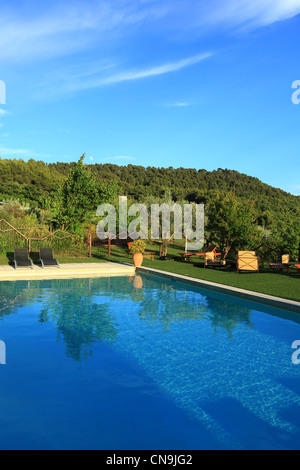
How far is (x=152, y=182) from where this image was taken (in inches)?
2000

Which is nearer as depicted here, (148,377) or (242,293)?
(148,377)

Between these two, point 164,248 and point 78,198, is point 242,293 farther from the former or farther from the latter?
point 78,198

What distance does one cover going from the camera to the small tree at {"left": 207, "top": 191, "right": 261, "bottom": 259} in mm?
16688

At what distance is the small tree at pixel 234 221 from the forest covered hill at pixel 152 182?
2374 cm

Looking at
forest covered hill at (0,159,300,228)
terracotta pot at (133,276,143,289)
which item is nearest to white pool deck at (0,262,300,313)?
terracotta pot at (133,276,143,289)

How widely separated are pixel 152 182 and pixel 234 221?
34.9m

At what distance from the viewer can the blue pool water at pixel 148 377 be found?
3.63 meters

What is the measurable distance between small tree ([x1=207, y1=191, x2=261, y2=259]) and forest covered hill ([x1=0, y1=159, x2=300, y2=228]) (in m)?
23.7

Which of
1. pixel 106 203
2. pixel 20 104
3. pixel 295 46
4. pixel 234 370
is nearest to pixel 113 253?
pixel 106 203

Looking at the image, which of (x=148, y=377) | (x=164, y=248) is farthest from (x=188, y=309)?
(x=164, y=248)

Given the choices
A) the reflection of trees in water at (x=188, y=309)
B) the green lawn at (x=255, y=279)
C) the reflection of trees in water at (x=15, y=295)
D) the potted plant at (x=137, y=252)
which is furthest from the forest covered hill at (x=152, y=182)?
the reflection of trees in water at (x=188, y=309)

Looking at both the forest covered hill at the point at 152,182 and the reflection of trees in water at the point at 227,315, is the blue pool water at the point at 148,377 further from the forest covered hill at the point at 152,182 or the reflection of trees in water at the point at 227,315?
the forest covered hill at the point at 152,182

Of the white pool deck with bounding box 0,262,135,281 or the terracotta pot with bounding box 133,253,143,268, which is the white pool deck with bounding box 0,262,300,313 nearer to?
the white pool deck with bounding box 0,262,135,281

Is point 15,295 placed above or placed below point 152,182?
below
